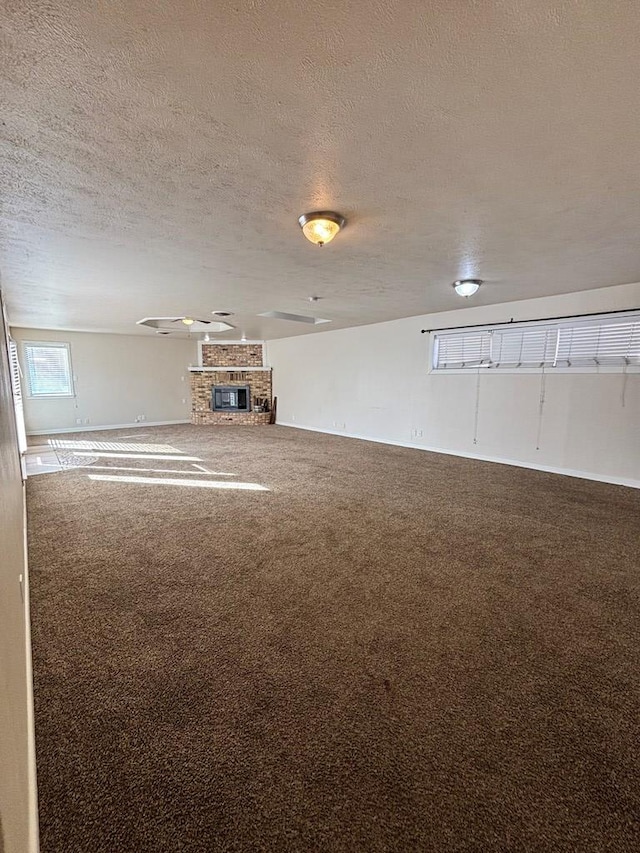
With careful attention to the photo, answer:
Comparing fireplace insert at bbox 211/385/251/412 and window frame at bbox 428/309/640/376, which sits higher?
window frame at bbox 428/309/640/376

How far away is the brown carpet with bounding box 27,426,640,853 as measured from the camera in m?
1.13

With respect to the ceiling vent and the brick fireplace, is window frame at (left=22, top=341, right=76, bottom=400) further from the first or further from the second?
the ceiling vent

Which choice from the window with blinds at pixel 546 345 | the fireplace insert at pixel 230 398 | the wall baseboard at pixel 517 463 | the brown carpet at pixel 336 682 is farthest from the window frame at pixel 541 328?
the fireplace insert at pixel 230 398

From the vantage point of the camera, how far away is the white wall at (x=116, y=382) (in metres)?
8.14

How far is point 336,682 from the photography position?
1637 millimetres

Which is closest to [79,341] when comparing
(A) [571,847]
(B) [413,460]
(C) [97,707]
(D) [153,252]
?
(D) [153,252]

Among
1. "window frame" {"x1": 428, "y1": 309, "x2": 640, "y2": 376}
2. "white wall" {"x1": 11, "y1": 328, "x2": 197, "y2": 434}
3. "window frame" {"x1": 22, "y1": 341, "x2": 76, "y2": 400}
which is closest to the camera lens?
"window frame" {"x1": 428, "y1": 309, "x2": 640, "y2": 376}

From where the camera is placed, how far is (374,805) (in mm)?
1166

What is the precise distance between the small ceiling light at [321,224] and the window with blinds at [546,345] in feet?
12.7

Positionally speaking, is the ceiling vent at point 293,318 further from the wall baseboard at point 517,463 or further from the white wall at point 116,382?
the white wall at point 116,382

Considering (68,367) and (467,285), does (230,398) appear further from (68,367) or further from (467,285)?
(467,285)

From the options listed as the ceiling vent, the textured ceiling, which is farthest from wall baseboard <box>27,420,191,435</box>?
the textured ceiling

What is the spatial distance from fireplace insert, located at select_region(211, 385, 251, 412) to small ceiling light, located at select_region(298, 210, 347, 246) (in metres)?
7.80

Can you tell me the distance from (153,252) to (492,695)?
155 inches
